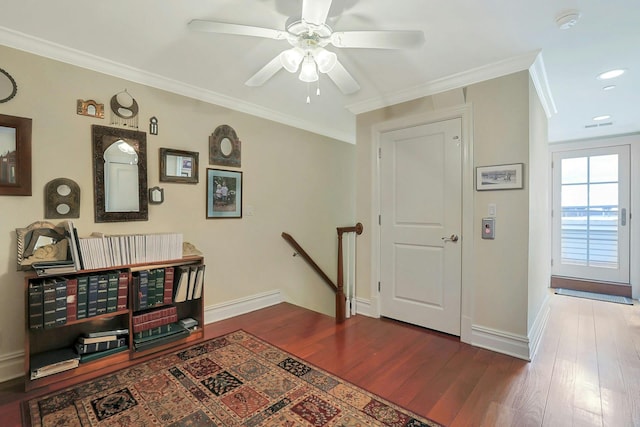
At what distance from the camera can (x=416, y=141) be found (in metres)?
2.92

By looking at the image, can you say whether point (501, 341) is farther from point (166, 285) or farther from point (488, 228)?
point (166, 285)

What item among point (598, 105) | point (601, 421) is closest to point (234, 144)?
point (601, 421)

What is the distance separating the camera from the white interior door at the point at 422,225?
106 inches

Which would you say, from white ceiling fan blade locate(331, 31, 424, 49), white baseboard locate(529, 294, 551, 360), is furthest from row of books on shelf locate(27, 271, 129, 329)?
white baseboard locate(529, 294, 551, 360)

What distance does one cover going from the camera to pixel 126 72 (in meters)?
2.40

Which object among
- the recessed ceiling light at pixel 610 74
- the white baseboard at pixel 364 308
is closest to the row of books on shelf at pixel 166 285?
the white baseboard at pixel 364 308

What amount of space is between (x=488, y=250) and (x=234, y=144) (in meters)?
2.58

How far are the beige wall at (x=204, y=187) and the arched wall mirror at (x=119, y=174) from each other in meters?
0.06

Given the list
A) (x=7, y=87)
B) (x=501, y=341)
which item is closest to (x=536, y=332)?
(x=501, y=341)

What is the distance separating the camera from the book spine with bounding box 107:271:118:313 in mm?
2109

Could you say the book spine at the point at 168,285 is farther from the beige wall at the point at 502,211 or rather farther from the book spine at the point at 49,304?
the beige wall at the point at 502,211

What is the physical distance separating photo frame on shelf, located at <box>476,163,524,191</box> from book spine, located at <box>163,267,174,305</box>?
8.60ft

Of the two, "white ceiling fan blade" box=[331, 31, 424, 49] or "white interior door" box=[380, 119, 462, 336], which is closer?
"white ceiling fan blade" box=[331, 31, 424, 49]

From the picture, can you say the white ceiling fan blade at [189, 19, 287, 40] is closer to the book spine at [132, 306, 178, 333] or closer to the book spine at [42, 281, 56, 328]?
the book spine at [42, 281, 56, 328]
